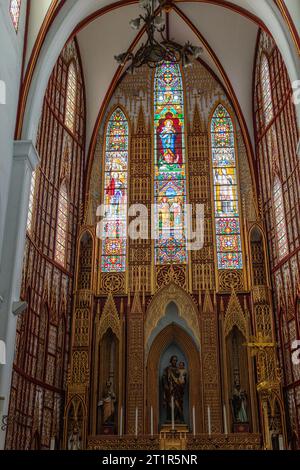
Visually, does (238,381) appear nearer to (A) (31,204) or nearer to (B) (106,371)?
(B) (106,371)

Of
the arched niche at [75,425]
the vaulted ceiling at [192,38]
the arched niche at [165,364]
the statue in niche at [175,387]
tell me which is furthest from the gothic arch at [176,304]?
the vaulted ceiling at [192,38]

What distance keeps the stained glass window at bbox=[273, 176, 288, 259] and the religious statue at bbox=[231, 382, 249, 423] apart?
4488 mm

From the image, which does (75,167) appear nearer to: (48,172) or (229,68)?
(48,172)

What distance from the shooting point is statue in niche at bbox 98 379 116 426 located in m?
17.6

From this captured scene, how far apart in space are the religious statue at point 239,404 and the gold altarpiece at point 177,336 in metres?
0.14

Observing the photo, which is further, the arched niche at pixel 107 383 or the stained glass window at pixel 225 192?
the stained glass window at pixel 225 192

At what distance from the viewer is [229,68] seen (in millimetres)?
21812

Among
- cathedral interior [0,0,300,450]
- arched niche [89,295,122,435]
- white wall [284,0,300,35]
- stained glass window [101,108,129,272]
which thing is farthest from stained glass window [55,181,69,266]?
white wall [284,0,300,35]

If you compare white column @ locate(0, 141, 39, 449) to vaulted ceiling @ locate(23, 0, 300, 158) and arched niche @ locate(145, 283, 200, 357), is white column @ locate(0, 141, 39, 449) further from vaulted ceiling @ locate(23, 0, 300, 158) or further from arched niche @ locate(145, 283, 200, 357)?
arched niche @ locate(145, 283, 200, 357)

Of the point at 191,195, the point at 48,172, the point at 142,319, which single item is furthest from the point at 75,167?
the point at 142,319

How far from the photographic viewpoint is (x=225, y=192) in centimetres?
2109

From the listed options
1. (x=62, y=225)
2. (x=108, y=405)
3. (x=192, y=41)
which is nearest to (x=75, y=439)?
(x=108, y=405)

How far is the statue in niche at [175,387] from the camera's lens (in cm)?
1788

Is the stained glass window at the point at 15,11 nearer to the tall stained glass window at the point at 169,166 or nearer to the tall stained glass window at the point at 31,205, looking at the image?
the tall stained glass window at the point at 31,205
